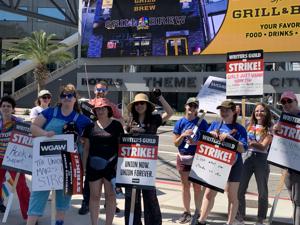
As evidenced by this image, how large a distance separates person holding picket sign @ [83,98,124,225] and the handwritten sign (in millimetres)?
326

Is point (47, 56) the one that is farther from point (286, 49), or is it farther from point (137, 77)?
point (286, 49)

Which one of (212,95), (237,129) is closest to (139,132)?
(237,129)

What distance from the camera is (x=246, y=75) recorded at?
279 inches

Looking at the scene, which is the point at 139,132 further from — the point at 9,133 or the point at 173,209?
the point at 173,209

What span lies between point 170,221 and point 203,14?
1256 centimetres

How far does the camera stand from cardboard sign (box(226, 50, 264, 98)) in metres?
6.97

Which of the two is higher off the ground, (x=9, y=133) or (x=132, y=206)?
(x=9, y=133)

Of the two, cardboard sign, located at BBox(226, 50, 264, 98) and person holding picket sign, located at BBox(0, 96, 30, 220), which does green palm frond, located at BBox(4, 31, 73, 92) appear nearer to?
person holding picket sign, located at BBox(0, 96, 30, 220)

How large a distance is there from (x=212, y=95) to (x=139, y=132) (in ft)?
5.87

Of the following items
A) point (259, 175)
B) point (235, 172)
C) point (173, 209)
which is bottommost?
point (173, 209)

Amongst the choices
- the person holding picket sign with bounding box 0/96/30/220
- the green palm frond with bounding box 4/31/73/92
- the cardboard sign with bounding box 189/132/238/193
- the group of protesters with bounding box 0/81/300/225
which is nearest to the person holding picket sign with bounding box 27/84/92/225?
the group of protesters with bounding box 0/81/300/225

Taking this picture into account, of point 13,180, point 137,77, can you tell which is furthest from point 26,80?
point 13,180

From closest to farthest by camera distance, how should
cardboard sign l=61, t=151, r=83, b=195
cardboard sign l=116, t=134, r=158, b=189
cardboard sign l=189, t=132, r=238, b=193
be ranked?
cardboard sign l=61, t=151, r=83, b=195 → cardboard sign l=116, t=134, r=158, b=189 → cardboard sign l=189, t=132, r=238, b=193

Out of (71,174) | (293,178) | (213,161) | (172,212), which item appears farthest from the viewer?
(172,212)
